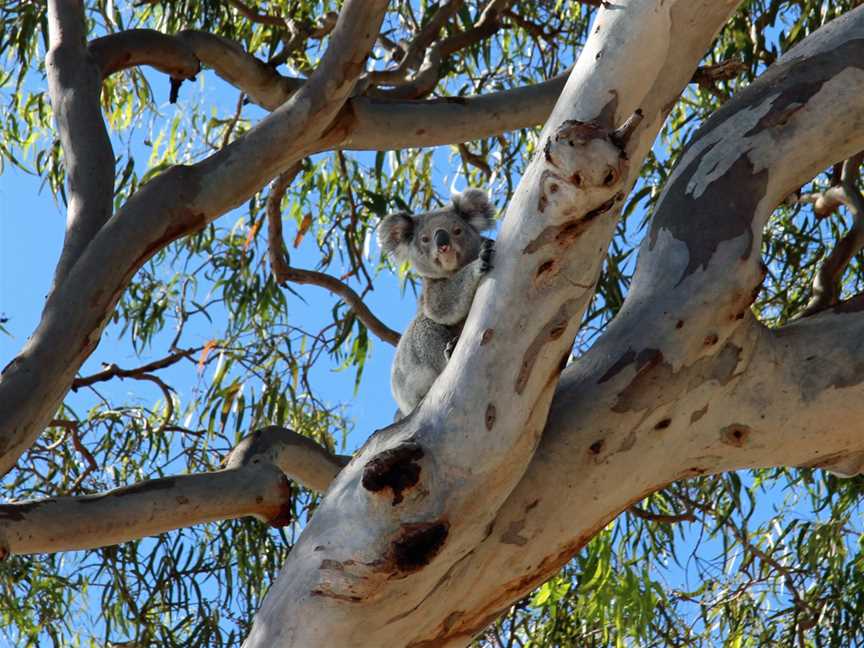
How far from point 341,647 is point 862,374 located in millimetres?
1001

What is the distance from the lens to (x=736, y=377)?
2.27 meters

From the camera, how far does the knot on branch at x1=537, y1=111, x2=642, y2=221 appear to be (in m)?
1.89

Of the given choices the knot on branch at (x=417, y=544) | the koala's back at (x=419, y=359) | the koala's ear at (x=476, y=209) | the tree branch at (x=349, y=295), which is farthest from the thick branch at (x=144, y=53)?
the knot on branch at (x=417, y=544)

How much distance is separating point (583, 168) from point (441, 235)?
4.16 feet

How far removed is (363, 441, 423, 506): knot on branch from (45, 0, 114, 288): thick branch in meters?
0.90

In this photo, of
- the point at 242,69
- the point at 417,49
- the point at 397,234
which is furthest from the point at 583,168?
the point at 417,49

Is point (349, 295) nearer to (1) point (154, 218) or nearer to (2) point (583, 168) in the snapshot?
(1) point (154, 218)

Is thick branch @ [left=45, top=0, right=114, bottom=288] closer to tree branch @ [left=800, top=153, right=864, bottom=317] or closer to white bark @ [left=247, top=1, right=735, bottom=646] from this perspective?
white bark @ [left=247, top=1, right=735, bottom=646]

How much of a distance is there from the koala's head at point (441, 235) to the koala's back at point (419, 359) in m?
0.14

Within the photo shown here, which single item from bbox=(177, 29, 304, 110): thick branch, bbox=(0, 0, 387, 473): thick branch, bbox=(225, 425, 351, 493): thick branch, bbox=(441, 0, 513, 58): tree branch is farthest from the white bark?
bbox=(441, 0, 513, 58): tree branch

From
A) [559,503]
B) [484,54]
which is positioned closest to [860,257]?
[484,54]

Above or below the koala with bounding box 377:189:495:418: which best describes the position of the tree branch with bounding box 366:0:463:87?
above

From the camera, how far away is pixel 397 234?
131 inches

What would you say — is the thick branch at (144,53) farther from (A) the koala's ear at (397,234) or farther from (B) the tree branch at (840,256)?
(B) the tree branch at (840,256)
